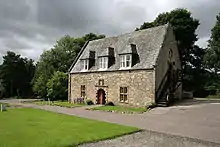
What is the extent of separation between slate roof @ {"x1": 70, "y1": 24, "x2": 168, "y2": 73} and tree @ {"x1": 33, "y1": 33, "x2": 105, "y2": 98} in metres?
12.5

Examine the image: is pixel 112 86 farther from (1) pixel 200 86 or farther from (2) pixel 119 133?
(1) pixel 200 86

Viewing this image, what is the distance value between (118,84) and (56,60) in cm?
2556

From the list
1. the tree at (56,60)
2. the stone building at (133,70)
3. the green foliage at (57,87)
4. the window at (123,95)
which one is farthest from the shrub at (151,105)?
the tree at (56,60)

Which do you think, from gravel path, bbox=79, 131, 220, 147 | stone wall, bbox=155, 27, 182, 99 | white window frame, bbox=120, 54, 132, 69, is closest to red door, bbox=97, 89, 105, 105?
white window frame, bbox=120, 54, 132, 69

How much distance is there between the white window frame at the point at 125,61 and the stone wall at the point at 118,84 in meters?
0.71

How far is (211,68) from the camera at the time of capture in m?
41.4

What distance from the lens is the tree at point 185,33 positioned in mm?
43188

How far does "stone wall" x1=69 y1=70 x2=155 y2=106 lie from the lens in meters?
24.8

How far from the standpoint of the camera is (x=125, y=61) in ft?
90.4

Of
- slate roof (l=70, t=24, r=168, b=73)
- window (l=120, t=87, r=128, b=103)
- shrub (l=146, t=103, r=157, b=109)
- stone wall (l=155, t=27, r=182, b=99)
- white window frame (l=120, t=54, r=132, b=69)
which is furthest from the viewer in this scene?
white window frame (l=120, t=54, r=132, b=69)

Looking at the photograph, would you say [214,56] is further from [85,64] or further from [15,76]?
[15,76]

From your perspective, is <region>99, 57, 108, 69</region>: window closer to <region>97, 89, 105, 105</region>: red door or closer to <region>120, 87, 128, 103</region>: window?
<region>97, 89, 105, 105</region>: red door

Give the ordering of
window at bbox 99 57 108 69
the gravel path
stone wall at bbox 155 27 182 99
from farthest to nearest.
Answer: window at bbox 99 57 108 69, stone wall at bbox 155 27 182 99, the gravel path

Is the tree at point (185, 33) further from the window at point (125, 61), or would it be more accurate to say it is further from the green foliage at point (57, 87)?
the green foliage at point (57, 87)
